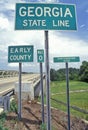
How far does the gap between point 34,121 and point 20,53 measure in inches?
97.5

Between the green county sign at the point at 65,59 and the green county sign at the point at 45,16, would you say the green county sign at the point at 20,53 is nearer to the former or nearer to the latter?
the green county sign at the point at 65,59

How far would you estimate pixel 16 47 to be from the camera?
10047 millimetres

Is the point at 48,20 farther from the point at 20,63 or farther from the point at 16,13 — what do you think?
the point at 20,63

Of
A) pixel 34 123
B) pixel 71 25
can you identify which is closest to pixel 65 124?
pixel 34 123

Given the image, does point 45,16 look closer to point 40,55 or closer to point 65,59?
point 65,59

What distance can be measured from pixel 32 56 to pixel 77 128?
3166mm

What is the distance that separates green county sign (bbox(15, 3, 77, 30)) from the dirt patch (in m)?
4.72

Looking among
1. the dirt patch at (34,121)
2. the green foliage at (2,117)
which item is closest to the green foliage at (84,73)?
the dirt patch at (34,121)

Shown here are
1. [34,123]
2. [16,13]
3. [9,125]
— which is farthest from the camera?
[34,123]

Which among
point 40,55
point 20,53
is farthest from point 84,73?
point 20,53

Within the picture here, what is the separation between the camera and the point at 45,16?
5426mm

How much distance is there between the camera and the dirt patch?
9.83 meters

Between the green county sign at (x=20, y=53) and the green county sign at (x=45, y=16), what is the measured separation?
4.52 m

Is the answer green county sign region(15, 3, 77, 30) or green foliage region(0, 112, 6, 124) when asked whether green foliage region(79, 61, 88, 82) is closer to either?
green foliage region(0, 112, 6, 124)
